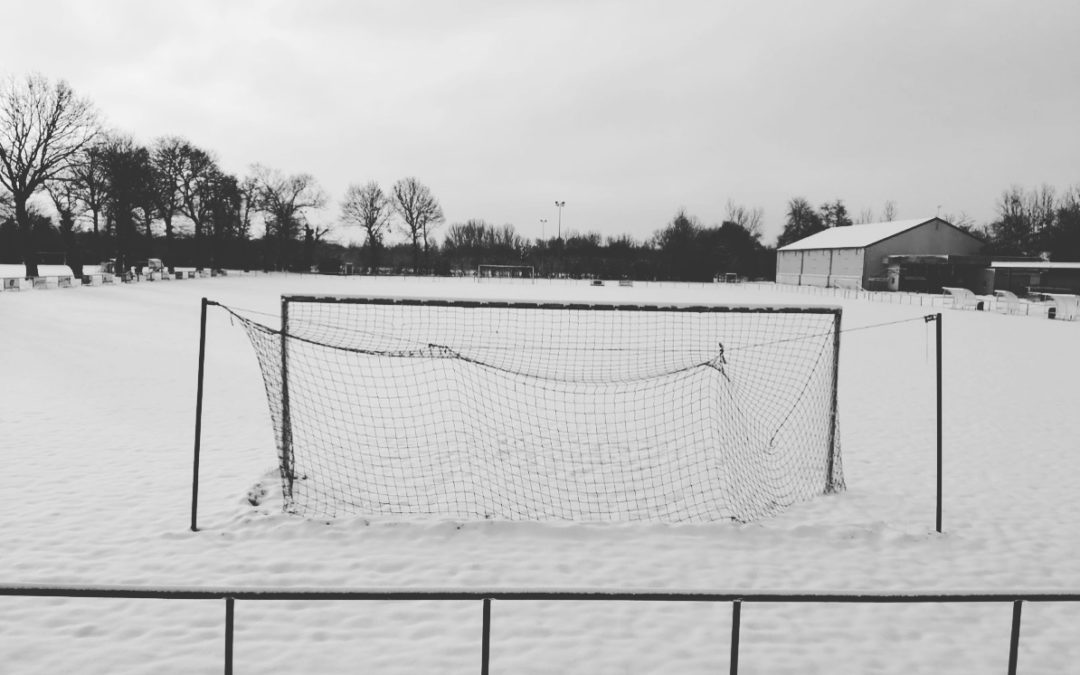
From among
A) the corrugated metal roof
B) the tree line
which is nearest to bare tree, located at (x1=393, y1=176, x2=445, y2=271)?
the tree line

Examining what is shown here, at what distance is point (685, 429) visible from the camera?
10156mm

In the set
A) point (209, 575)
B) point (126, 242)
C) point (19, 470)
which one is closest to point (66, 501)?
point (19, 470)

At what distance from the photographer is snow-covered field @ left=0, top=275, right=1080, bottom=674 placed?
4.26 meters

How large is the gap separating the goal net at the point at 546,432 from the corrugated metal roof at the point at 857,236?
155 ft

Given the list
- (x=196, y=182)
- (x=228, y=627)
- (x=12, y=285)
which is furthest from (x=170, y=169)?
(x=228, y=627)

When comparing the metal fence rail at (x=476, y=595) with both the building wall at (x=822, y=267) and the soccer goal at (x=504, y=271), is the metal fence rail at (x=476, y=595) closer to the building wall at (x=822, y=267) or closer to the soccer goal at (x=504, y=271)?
the building wall at (x=822, y=267)

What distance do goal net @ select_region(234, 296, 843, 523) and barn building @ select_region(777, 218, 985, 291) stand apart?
4465 centimetres

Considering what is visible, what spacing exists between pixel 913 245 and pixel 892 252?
1916 millimetres

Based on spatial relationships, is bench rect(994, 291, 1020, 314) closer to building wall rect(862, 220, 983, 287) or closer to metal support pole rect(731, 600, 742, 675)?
building wall rect(862, 220, 983, 287)

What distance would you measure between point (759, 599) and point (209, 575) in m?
4.58

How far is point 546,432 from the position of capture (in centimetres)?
983

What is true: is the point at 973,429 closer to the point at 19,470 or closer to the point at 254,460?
the point at 254,460

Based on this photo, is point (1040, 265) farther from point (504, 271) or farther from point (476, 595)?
point (476, 595)

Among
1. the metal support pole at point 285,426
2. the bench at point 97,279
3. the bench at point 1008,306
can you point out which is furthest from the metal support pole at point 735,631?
the bench at point 97,279
